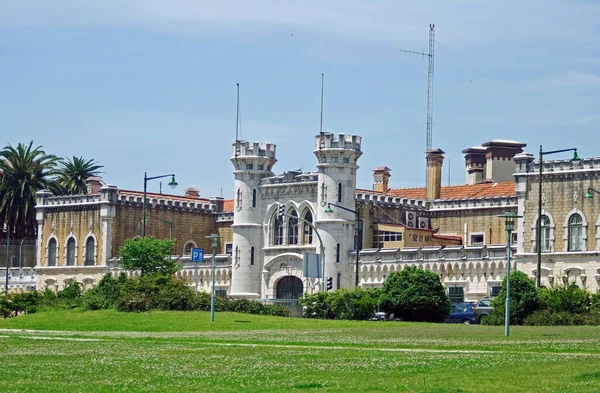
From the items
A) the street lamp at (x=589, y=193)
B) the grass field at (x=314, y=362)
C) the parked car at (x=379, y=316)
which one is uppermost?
the street lamp at (x=589, y=193)

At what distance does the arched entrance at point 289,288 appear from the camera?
83.8m

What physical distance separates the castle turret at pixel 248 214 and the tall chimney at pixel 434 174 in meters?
12.6

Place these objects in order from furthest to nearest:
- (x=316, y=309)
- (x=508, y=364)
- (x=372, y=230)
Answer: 1. (x=372, y=230)
2. (x=316, y=309)
3. (x=508, y=364)

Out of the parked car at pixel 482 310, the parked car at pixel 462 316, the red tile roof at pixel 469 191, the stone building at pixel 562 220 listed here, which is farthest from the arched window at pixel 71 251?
the parked car at pixel 482 310

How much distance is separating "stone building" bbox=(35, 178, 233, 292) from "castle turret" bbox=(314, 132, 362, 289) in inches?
533

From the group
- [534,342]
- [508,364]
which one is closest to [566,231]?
[534,342]

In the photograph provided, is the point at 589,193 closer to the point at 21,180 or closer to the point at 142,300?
the point at 142,300

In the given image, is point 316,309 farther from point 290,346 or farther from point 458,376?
point 458,376

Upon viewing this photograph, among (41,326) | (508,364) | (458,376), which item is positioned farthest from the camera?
(41,326)

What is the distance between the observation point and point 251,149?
282ft

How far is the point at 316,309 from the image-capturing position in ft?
211

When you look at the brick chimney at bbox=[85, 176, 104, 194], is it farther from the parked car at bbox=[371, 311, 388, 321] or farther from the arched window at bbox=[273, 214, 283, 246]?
the parked car at bbox=[371, 311, 388, 321]

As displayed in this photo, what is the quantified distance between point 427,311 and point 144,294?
14887mm

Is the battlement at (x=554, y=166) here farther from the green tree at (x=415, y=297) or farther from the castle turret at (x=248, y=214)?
the castle turret at (x=248, y=214)
